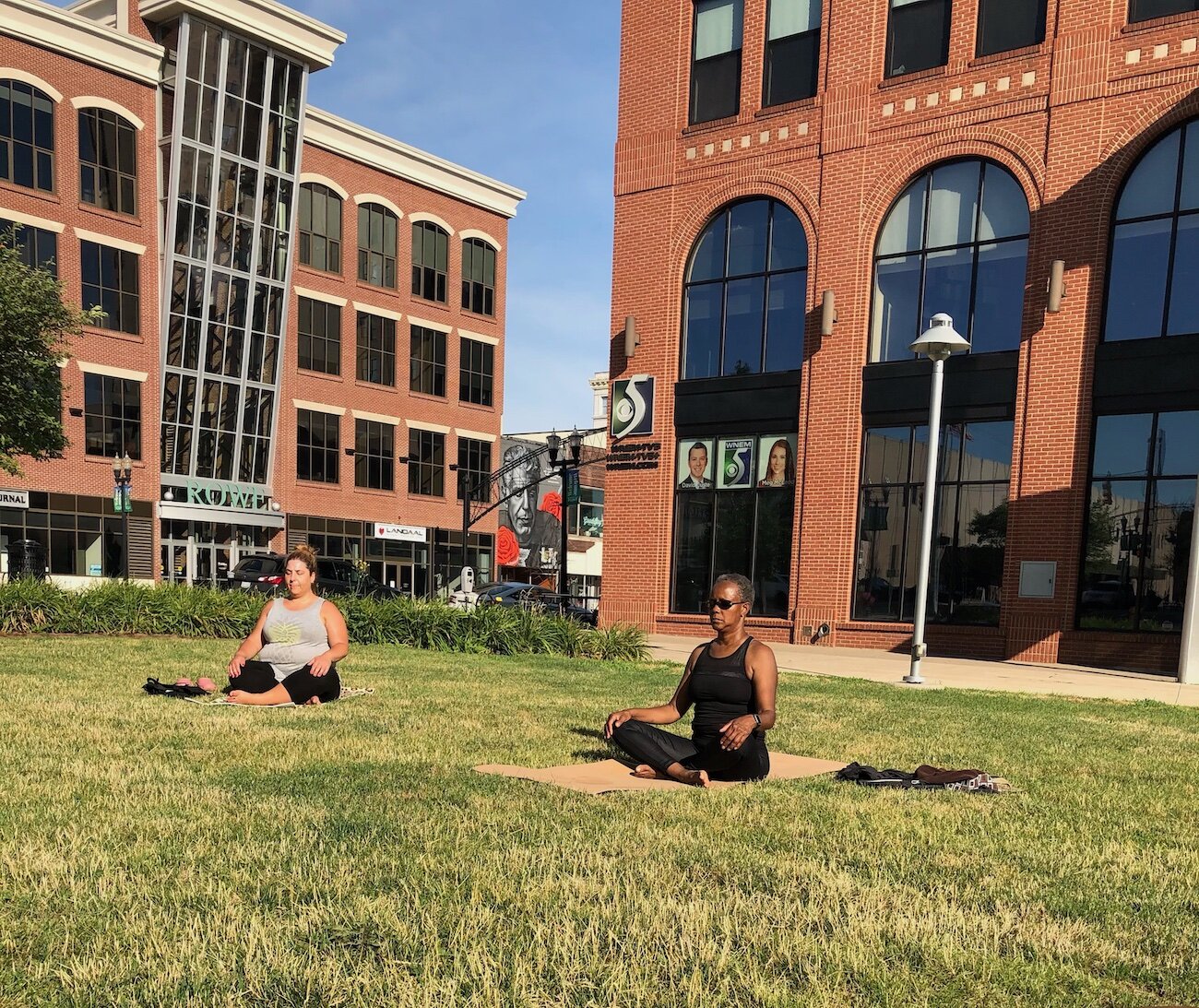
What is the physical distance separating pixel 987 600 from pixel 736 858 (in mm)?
17213

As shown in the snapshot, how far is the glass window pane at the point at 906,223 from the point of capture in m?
21.7

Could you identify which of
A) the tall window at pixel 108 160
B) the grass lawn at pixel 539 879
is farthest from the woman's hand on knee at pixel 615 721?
the tall window at pixel 108 160

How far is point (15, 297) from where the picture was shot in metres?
18.2

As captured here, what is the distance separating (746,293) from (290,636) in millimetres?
16872

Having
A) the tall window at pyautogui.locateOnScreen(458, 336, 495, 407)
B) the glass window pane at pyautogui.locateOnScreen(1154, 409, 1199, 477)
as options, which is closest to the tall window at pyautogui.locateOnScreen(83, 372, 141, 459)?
the tall window at pyautogui.locateOnScreen(458, 336, 495, 407)

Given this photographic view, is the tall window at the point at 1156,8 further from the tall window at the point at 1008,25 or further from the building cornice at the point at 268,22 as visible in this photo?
the building cornice at the point at 268,22

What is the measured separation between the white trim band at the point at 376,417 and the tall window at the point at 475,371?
14.1 feet

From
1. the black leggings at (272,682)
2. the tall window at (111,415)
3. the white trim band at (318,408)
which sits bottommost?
the black leggings at (272,682)

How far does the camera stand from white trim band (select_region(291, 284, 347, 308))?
4591 cm

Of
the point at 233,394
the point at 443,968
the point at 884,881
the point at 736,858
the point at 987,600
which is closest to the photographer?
the point at 443,968

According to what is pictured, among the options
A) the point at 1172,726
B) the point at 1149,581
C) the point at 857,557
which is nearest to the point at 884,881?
the point at 1172,726

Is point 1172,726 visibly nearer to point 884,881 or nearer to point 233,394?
point 884,881

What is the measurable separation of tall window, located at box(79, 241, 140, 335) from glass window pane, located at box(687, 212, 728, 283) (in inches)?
926

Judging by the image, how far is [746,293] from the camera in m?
23.8
